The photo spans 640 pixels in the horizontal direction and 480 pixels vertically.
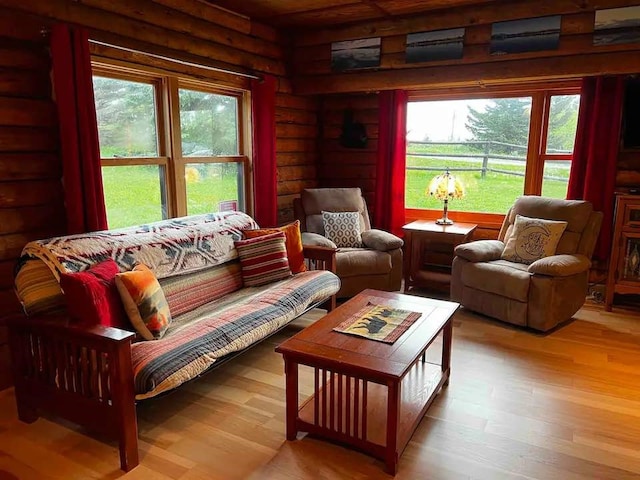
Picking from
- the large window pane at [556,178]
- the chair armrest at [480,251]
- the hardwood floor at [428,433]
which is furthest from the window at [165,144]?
the large window pane at [556,178]

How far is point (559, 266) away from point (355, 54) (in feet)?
8.50

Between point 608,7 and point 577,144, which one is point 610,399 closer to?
point 577,144

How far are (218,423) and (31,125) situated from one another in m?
1.94

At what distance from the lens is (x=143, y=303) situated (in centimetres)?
232

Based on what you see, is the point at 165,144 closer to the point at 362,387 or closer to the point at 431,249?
the point at 362,387

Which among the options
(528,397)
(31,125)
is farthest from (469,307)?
(31,125)

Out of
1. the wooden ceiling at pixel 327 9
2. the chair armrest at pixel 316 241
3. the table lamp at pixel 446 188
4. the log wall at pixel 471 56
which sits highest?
the wooden ceiling at pixel 327 9

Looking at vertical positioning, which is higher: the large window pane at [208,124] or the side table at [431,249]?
the large window pane at [208,124]

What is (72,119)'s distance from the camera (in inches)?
103

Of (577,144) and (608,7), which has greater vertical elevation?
(608,7)

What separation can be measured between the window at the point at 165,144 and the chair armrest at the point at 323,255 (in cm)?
100

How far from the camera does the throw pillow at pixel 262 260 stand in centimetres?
326

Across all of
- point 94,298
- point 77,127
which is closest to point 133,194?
point 77,127

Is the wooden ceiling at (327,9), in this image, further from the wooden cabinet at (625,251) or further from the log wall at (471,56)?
the wooden cabinet at (625,251)
